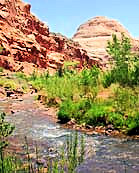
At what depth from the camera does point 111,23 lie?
118 metres

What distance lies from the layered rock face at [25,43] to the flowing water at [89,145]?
31.7m

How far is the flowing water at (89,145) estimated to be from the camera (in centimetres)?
699

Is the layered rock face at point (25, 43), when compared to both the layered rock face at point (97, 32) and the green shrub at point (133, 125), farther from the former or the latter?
the green shrub at point (133, 125)

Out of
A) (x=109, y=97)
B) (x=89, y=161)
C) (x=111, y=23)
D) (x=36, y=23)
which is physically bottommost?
(x=89, y=161)

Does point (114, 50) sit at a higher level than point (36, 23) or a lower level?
lower

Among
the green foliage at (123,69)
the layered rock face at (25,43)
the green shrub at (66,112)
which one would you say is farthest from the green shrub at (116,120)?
the layered rock face at (25,43)

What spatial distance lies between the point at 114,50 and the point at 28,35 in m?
34.9

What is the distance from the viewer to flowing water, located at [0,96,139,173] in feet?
22.9

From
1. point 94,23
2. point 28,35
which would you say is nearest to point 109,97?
point 28,35

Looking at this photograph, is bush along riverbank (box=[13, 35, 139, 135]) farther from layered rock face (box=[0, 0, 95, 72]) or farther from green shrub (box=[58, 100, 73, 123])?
layered rock face (box=[0, 0, 95, 72])

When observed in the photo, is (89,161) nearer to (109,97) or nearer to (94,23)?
(109,97)

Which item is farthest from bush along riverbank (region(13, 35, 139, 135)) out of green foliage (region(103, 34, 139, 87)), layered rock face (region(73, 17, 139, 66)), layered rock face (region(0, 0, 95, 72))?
layered rock face (region(73, 17, 139, 66))

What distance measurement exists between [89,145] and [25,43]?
42.3 metres

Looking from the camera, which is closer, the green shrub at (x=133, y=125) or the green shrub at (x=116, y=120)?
the green shrub at (x=133, y=125)
